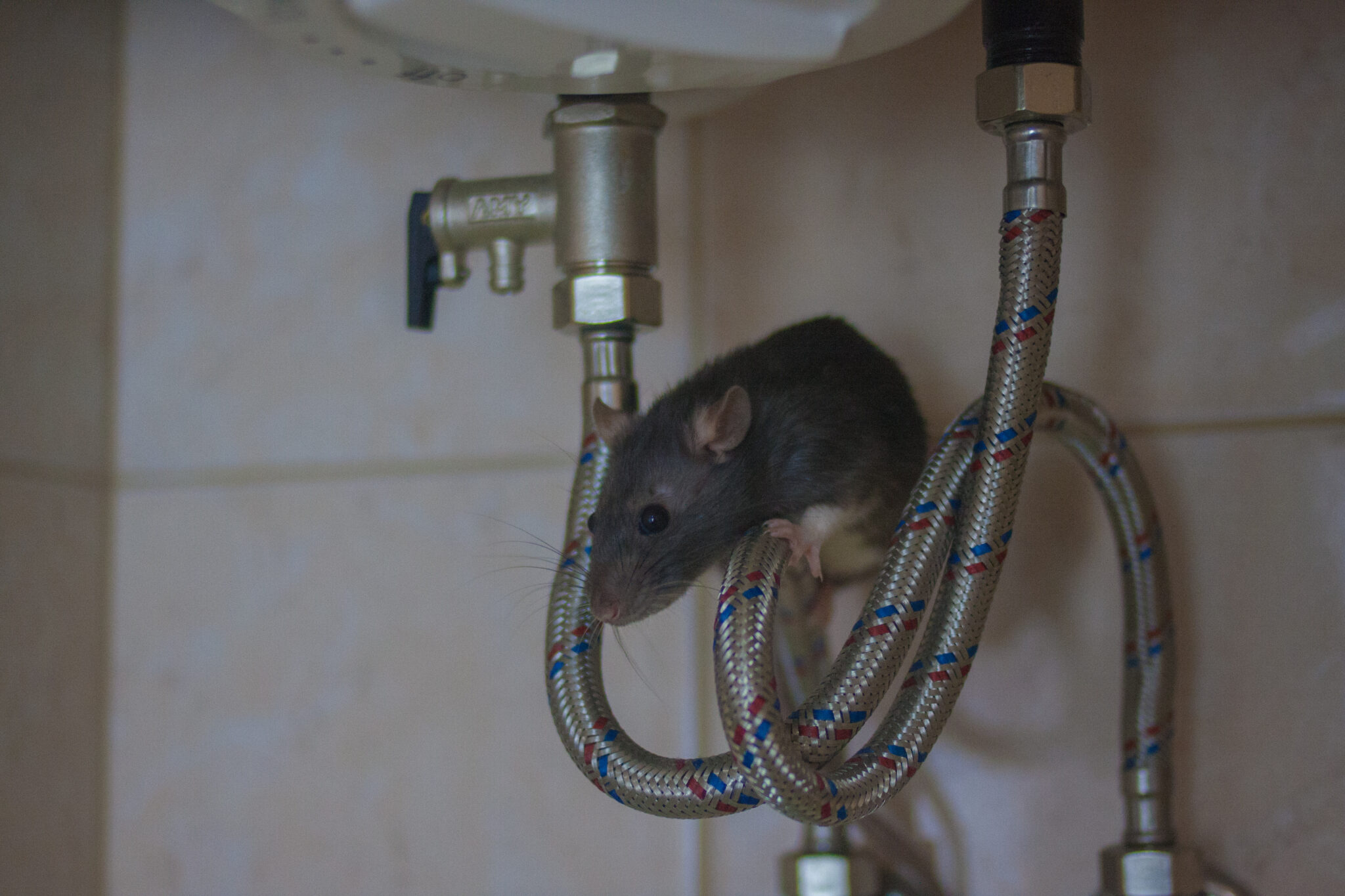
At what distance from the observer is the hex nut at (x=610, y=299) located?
0.63m

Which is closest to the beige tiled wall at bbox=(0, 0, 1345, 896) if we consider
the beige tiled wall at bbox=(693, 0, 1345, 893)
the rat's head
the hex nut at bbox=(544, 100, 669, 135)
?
the beige tiled wall at bbox=(693, 0, 1345, 893)

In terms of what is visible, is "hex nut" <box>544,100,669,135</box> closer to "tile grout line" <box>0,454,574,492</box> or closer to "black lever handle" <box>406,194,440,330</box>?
"black lever handle" <box>406,194,440,330</box>

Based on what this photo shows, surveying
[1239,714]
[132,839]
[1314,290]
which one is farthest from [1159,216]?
[132,839]

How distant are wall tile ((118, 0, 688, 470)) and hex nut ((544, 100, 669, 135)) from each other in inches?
10.3

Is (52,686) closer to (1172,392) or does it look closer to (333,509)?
(333,509)

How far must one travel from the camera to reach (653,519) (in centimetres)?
64

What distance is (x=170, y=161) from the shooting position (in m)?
0.93

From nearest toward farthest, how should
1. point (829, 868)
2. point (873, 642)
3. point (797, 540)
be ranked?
point (873, 642) < point (797, 540) < point (829, 868)

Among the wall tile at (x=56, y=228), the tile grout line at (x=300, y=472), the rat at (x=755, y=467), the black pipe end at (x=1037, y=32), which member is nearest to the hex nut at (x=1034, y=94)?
the black pipe end at (x=1037, y=32)

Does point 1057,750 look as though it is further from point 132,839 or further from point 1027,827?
point 132,839

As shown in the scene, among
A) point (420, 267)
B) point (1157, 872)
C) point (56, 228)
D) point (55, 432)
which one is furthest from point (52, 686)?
point (1157, 872)

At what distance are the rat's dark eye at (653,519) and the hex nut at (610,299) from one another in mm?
101

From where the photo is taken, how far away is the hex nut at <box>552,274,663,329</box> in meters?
0.63

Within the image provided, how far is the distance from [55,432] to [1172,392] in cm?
79
